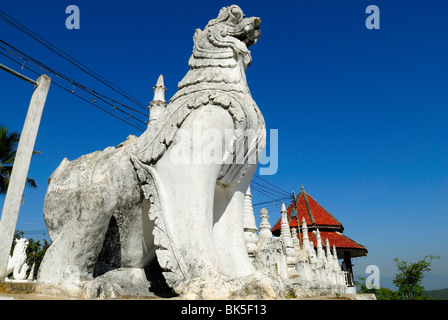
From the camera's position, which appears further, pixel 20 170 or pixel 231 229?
pixel 20 170

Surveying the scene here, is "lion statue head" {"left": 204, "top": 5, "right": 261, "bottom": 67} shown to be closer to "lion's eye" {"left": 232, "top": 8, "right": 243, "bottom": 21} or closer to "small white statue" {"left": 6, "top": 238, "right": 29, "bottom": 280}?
"lion's eye" {"left": 232, "top": 8, "right": 243, "bottom": 21}

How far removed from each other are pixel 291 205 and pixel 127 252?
2858 centimetres

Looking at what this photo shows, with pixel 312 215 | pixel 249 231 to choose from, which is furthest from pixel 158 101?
pixel 312 215

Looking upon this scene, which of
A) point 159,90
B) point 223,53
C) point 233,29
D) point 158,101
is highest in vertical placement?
point 159,90

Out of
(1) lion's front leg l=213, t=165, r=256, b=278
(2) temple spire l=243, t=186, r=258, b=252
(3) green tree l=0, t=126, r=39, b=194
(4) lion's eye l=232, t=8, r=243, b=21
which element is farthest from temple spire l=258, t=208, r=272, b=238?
(3) green tree l=0, t=126, r=39, b=194

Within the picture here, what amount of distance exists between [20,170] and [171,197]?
1917 mm

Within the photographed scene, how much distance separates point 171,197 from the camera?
125 inches

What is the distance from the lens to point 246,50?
387 cm

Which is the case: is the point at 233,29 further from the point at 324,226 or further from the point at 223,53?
the point at 324,226

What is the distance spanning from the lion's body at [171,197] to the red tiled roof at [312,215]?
24444 mm

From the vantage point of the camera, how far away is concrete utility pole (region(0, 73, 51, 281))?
3.48m

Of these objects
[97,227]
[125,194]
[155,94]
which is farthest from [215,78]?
[155,94]

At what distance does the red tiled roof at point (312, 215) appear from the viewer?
28062 millimetres
